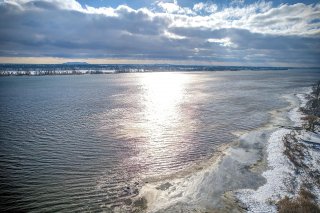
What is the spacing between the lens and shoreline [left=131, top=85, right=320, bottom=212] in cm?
1908

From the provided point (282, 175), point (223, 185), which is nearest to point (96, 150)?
point (223, 185)

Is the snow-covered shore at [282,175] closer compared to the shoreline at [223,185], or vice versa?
the shoreline at [223,185]

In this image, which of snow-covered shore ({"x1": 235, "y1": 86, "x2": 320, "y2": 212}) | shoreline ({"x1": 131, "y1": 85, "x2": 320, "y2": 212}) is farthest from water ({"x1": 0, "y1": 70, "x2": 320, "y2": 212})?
snow-covered shore ({"x1": 235, "y1": 86, "x2": 320, "y2": 212})

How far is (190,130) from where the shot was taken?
40.8 m

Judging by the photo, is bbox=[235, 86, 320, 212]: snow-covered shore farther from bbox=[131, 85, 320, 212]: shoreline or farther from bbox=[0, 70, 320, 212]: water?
bbox=[0, 70, 320, 212]: water

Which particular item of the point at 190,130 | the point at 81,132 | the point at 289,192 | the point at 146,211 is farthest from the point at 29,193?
the point at 190,130

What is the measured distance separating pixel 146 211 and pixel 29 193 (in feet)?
33.7

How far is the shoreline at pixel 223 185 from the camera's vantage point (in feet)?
62.6

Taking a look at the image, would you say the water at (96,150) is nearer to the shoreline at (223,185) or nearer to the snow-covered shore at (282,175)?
the shoreline at (223,185)

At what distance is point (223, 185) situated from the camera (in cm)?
2236

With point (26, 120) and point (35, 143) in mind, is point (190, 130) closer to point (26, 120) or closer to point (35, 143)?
point (35, 143)

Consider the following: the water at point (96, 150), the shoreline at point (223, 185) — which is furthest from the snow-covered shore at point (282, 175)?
the water at point (96, 150)

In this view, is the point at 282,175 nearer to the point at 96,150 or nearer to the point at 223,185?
the point at 223,185

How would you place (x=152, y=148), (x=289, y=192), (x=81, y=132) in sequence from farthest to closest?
1. (x=81, y=132)
2. (x=152, y=148)
3. (x=289, y=192)
